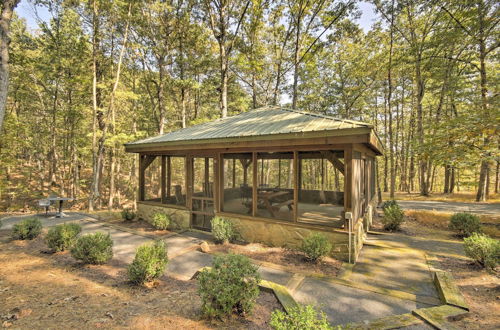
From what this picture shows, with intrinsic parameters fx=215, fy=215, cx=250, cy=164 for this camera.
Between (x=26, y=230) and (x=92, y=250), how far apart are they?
3509mm

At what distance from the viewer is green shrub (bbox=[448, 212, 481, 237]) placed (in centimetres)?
618

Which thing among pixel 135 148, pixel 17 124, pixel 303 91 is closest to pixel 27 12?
pixel 17 124

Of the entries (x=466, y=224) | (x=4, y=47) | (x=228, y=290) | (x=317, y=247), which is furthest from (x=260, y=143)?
(x=466, y=224)

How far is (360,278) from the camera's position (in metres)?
4.04

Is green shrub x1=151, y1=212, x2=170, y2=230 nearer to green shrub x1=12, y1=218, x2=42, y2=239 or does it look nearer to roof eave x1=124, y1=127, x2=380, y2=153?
roof eave x1=124, y1=127, x2=380, y2=153

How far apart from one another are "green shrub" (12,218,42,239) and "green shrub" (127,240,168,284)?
186 inches

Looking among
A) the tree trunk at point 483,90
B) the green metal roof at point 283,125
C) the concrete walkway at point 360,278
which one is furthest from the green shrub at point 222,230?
the tree trunk at point 483,90

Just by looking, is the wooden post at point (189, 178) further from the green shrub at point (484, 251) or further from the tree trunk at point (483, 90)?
the tree trunk at point (483, 90)

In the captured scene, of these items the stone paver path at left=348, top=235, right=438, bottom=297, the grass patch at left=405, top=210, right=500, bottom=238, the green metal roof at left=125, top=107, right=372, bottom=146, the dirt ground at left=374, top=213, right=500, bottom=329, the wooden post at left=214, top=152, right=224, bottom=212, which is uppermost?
the green metal roof at left=125, top=107, right=372, bottom=146

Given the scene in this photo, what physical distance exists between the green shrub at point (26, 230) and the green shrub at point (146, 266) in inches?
186

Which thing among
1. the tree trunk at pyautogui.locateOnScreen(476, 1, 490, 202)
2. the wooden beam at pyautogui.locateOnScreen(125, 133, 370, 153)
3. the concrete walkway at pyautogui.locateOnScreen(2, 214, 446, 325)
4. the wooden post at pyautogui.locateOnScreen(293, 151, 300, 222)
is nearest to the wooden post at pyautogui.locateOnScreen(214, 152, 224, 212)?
the wooden beam at pyautogui.locateOnScreen(125, 133, 370, 153)

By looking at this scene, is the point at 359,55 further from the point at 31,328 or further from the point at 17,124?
the point at 17,124

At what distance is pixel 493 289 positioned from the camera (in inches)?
138

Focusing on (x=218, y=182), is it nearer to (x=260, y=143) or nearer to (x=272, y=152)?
(x=272, y=152)
